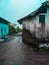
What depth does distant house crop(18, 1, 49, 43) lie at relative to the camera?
2042 cm

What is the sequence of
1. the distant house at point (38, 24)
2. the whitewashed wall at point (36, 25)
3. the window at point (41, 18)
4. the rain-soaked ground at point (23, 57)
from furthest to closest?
the window at point (41, 18)
the whitewashed wall at point (36, 25)
the distant house at point (38, 24)
the rain-soaked ground at point (23, 57)

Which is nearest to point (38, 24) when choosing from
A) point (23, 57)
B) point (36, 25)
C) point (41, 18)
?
point (36, 25)

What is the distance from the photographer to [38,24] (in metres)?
21.3

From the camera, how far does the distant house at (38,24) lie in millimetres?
20422

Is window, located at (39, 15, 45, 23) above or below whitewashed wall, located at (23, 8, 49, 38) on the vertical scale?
above

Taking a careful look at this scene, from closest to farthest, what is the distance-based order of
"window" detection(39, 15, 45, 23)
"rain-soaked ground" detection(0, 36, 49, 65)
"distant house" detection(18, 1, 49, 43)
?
"rain-soaked ground" detection(0, 36, 49, 65), "distant house" detection(18, 1, 49, 43), "window" detection(39, 15, 45, 23)

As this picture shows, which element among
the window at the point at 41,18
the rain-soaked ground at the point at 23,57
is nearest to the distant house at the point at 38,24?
the window at the point at 41,18

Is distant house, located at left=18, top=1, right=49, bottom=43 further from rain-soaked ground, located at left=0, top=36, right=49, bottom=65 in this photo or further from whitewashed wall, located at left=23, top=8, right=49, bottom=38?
rain-soaked ground, located at left=0, top=36, right=49, bottom=65

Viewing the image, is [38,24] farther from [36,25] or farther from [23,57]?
[23,57]

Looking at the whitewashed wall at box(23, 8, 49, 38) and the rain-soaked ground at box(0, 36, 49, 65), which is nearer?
the rain-soaked ground at box(0, 36, 49, 65)

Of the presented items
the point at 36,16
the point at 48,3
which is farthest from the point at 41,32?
the point at 48,3

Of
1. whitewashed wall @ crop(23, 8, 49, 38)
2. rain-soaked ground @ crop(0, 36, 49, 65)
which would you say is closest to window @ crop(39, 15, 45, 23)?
whitewashed wall @ crop(23, 8, 49, 38)

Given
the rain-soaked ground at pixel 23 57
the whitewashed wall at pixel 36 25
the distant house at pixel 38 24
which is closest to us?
the rain-soaked ground at pixel 23 57

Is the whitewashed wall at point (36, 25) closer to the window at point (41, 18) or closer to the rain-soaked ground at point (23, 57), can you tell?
the window at point (41, 18)
